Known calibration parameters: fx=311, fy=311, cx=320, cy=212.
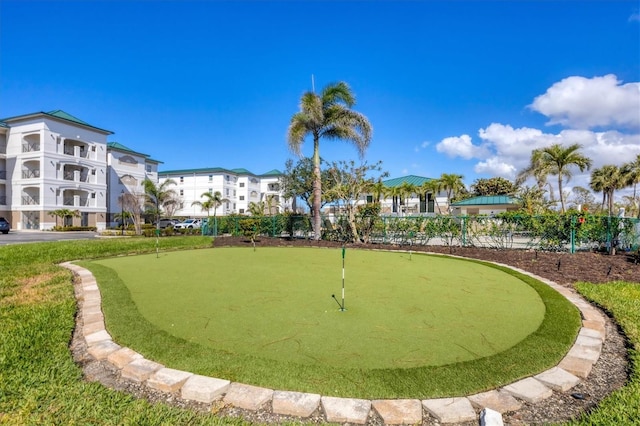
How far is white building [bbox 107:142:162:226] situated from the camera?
33500mm

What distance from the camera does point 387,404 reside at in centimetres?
205

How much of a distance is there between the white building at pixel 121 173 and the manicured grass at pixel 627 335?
35749 millimetres

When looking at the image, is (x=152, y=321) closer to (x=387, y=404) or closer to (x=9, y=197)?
(x=387, y=404)

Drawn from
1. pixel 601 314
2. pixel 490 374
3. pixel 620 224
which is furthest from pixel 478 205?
pixel 490 374

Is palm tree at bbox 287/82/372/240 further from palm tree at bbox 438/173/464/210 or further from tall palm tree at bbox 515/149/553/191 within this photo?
palm tree at bbox 438/173/464/210

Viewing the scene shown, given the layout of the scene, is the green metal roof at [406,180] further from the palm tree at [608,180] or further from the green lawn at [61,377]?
the green lawn at [61,377]

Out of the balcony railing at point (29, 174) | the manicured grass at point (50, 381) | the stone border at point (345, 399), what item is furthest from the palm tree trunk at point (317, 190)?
the balcony railing at point (29, 174)

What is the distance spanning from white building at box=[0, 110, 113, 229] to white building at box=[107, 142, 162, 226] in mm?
3094

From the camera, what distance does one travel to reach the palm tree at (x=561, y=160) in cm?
1955

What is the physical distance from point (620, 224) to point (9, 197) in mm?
41568

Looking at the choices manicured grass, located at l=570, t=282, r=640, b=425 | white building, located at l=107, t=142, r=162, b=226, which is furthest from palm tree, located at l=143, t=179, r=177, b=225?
manicured grass, located at l=570, t=282, r=640, b=425

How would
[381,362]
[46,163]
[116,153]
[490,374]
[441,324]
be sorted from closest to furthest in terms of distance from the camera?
[490,374]
[381,362]
[441,324]
[46,163]
[116,153]

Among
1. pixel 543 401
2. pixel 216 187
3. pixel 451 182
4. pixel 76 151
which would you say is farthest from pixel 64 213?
pixel 451 182

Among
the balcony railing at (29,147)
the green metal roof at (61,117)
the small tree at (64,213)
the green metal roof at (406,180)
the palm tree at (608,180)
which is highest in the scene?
the green metal roof at (61,117)
